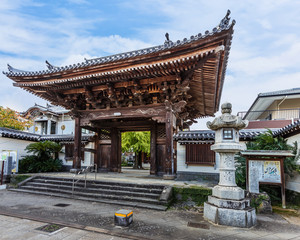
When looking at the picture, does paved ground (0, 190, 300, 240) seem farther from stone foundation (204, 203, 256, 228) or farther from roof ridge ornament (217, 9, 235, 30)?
roof ridge ornament (217, 9, 235, 30)

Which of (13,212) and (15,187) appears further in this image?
(15,187)

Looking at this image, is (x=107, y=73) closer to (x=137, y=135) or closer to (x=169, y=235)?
(x=169, y=235)

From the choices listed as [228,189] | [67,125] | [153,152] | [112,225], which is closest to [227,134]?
[228,189]

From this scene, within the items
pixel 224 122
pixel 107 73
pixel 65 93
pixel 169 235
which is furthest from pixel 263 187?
pixel 65 93

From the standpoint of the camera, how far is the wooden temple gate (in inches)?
252

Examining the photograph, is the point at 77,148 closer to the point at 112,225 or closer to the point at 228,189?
the point at 112,225

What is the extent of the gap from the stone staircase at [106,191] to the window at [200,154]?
4071 mm

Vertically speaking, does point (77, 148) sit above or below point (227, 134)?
below

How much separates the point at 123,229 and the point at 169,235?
104 cm

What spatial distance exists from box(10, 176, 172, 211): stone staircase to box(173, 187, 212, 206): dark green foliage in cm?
33

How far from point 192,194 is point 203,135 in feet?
15.5

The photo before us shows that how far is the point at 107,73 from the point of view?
7.69 m

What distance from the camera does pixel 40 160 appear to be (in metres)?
12.5

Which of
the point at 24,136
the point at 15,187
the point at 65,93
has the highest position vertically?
the point at 65,93
